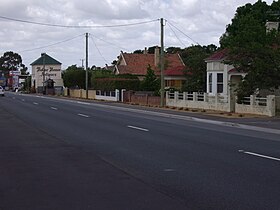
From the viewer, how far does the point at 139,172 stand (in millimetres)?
11359

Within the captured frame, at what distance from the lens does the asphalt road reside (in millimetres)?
8578

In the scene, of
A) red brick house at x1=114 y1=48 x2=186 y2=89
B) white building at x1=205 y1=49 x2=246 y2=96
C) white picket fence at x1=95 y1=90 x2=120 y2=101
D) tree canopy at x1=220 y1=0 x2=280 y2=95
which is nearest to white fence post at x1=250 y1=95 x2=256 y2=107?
tree canopy at x1=220 y1=0 x2=280 y2=95

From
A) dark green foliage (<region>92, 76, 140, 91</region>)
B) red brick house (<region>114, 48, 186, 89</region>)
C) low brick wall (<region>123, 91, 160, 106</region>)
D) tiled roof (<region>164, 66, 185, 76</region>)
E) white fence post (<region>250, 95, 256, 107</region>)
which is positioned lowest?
low brick wall (<region>123, 91, 160, 106</region>)

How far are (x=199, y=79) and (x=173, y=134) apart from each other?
34.1m

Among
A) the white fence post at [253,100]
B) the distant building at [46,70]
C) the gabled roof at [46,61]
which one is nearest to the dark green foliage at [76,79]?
the distant building at [46,70]

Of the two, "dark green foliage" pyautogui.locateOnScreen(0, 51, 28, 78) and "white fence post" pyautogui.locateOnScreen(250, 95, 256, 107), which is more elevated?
"dark green foliage" pyautogui.locateOnScreen(0, 51, 28, 78)

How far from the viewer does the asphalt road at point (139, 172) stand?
858cm

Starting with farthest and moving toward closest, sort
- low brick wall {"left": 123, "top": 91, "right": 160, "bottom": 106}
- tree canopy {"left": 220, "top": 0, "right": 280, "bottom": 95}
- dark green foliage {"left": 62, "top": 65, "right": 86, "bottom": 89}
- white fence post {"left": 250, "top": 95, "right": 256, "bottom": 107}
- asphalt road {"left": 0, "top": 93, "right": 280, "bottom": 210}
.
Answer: dark green foliage {"left": 62, "top": 65, "right": 86, "bottom": 89} < low brick wall {"left": 123, "top": 91, "right": 160, "bottom": 106} < white fence post {"left": 250, "top": 95, "right": 256, "bottom": 107} < tree canopy {"left": 220, "top": 0, "right": 280, "bottom": 95} < asphalt road {"left": 0, "top": 93, "right": 280, "bottom": 210}

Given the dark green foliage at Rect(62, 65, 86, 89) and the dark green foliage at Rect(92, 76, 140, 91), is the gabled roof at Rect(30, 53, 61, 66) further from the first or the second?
the dark green foliage at Rect(92, 76, 140, 91)

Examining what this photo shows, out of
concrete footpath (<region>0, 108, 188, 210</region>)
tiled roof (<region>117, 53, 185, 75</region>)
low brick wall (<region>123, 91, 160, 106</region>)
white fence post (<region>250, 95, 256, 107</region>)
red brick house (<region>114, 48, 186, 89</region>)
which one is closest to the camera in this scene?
concrete footpath (<region>0, 108, 188, 210</region>)

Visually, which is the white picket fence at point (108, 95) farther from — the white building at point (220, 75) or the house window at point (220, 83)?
Answer: the house window at point (220, 83)

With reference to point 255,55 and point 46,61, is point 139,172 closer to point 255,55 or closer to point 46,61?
point 255,55

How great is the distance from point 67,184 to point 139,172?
184 centimetres

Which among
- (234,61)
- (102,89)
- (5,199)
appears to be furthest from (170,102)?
(5,199)
